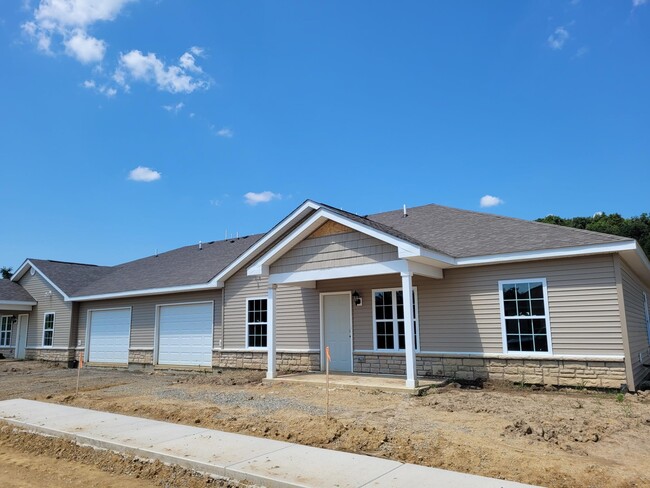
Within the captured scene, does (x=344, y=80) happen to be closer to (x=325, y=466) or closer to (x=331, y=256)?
(x=331, y=256)

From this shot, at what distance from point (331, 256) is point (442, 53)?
787 centimetres

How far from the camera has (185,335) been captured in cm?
1681

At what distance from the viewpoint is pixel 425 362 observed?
37.9ft

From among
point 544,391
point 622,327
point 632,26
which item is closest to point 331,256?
point 544,391

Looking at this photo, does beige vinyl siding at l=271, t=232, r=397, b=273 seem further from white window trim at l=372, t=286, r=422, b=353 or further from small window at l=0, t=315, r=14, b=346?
small window at l=0, t=315, r=14, b=346

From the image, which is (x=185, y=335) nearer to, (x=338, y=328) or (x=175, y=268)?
(x=175, y=268)

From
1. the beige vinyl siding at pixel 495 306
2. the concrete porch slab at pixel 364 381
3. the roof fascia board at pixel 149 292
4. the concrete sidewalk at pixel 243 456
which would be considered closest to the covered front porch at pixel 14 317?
the roof fascia board at pixel 149 292

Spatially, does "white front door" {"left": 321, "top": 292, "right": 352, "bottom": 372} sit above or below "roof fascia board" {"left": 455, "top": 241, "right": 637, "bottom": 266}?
below

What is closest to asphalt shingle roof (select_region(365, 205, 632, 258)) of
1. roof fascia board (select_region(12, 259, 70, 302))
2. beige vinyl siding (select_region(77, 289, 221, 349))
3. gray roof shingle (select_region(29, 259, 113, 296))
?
beige vinyl siding (select_region(77, 289, 221, 349))

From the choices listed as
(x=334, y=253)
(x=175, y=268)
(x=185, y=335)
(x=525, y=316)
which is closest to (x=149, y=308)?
(x=175, y=268)

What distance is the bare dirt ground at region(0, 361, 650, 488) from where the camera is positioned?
506cm

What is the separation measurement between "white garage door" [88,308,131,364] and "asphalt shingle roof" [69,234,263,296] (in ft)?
3.49

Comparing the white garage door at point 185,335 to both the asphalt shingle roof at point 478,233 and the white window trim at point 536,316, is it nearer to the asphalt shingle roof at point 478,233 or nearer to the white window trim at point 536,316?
the asphalt shingle roof at point 478,233

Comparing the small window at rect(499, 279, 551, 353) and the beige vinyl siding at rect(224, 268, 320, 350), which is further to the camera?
the beige vinyl siding at rect(224, 268, 320, 350)
